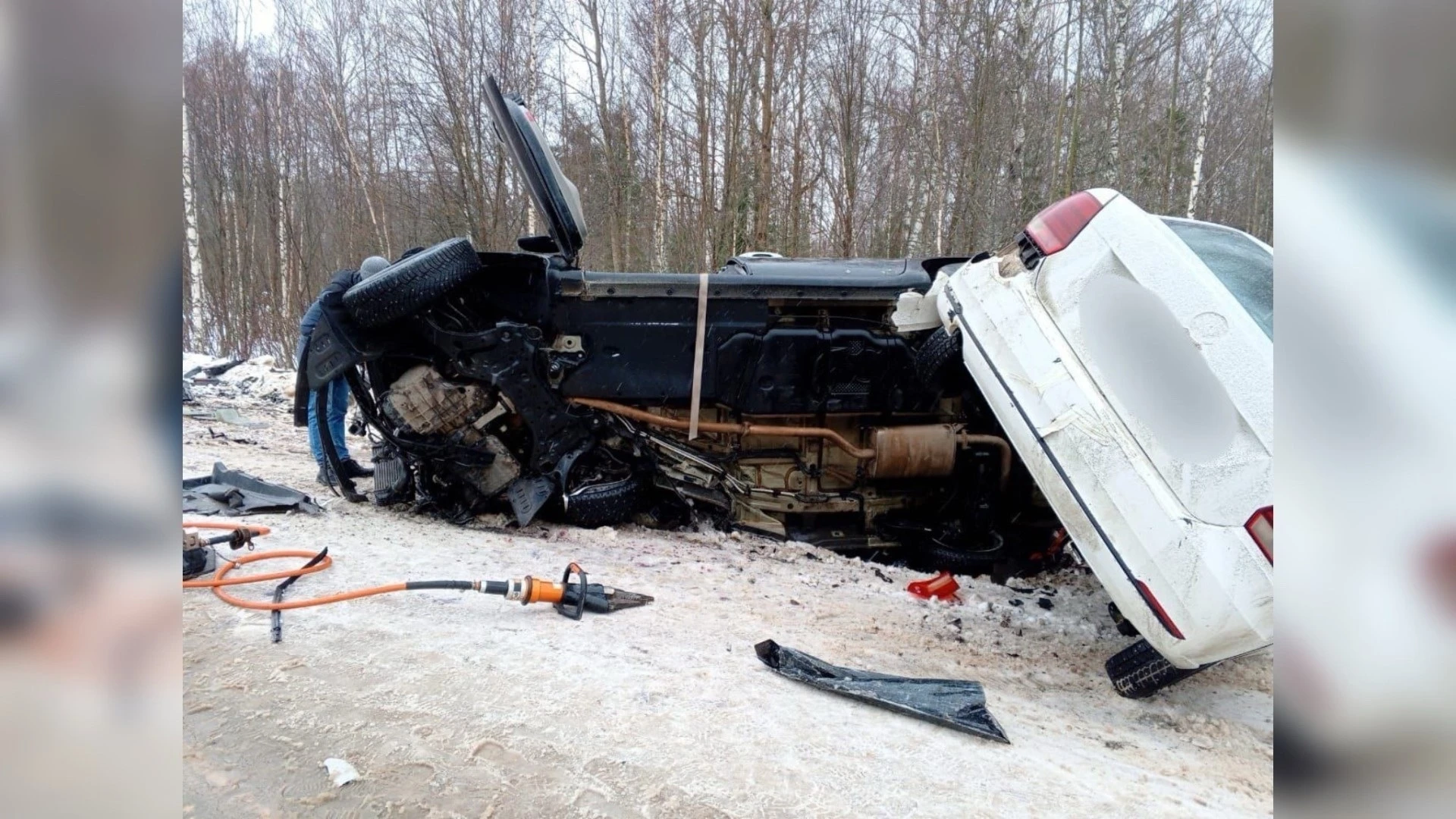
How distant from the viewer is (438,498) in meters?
4.51

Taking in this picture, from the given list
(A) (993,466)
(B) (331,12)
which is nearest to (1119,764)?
(A) (993,466)

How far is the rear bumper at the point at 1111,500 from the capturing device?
2.41 meters

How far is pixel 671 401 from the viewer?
177 inches

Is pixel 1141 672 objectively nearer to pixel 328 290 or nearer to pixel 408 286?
pixel 408 286

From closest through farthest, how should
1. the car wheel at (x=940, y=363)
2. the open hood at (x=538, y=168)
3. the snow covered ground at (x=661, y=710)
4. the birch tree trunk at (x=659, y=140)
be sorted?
the snow covered ground at (x=661, y=710) → the car wheel at (x=940, y=363) → the open hood at (x=538, y=168) → the birch tree trunk at (x=659, y=140)

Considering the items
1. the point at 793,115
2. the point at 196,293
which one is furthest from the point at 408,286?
the point at 196,293

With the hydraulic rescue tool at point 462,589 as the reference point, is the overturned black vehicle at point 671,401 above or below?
above

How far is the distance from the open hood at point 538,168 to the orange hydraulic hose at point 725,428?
0.85m

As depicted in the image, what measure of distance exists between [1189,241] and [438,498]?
3815 millimetres

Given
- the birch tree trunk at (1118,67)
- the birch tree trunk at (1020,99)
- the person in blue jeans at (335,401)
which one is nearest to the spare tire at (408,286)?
the person in blue jeans at (335,401)

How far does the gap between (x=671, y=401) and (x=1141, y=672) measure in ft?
8.53

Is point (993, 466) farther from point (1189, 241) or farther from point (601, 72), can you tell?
point (601, 72)

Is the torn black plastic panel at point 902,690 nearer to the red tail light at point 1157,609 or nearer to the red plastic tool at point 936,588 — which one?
the red tail light at point 1157,609

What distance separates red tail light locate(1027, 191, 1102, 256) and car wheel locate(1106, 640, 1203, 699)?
1513mm
